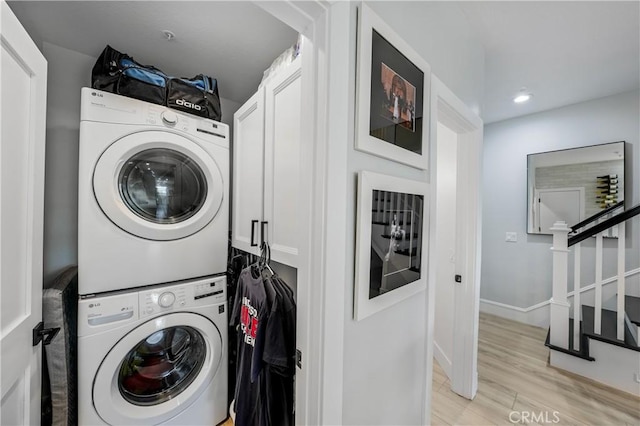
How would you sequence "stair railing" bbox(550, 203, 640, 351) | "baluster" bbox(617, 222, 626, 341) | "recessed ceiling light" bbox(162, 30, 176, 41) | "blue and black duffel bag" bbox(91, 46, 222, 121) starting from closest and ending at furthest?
"blue and black duffel bag" bbox(91, 46, 222, 121), "recessed ceiling light" bbox(162, 30, 176, 41), "baluster" bbox(617, 222, 626, 341), "stair railing" bbox(550, 203, 640, 351)

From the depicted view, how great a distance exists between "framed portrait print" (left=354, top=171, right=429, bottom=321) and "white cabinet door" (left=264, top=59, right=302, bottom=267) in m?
0.28

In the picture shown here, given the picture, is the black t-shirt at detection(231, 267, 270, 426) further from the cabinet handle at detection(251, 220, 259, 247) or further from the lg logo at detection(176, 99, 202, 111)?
the lg logo at detection(176, 99, 202, 111)

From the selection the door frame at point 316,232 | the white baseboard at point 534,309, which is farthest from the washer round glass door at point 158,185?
the white baseboard at point 534,309

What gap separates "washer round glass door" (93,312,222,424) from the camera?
118 centimetres

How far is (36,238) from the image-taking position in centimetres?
95

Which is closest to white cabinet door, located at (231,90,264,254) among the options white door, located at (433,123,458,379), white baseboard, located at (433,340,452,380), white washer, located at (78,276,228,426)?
white washer, located at (78,276,228,426)

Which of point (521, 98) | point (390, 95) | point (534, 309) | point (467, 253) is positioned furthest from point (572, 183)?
point (390, 95)

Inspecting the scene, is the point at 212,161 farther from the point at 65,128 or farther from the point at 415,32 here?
the point at 415,32

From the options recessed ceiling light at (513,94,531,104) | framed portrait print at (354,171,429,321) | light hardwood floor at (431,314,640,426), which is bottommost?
light hardwood floor at (431,314,640,426)

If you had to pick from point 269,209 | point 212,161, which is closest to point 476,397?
point 269,209

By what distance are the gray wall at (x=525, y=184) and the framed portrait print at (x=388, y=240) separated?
278 cm

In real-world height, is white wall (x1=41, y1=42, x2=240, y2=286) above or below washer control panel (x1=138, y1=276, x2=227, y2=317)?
above

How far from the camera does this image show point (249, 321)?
1.26m

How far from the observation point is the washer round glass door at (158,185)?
1.20m
